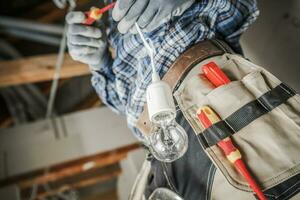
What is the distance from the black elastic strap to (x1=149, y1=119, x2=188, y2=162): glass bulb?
0.22 feet

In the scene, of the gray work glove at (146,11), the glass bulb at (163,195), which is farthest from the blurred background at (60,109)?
the glass bulb at (163,195)

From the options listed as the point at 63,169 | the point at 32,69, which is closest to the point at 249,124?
the point at 32,69

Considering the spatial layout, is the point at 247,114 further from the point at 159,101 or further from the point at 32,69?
the point at 32,69

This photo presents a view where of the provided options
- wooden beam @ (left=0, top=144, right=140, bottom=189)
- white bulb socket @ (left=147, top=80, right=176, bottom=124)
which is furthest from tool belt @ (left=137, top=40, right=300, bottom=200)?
wooden beam @ (left=0, top=144, right=140, bottom=189)

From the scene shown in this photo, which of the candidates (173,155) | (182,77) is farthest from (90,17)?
(173,155)

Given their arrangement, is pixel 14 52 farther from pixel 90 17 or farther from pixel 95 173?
pixel 90 17

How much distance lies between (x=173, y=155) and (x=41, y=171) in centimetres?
142

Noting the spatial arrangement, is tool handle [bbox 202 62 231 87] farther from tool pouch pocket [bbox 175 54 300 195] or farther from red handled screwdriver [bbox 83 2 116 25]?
red handled screwdriver [bbox 83 2 116 25]

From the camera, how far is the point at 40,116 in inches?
103

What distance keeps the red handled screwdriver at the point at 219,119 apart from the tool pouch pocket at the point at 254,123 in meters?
0.01

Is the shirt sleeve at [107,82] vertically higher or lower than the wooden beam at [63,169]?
lower

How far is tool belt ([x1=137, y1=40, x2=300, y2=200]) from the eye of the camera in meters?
0.54

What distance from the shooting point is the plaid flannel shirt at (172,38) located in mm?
746

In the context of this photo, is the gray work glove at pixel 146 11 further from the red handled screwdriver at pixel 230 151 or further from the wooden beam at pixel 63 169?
the wooden beam at pixel 63 169
